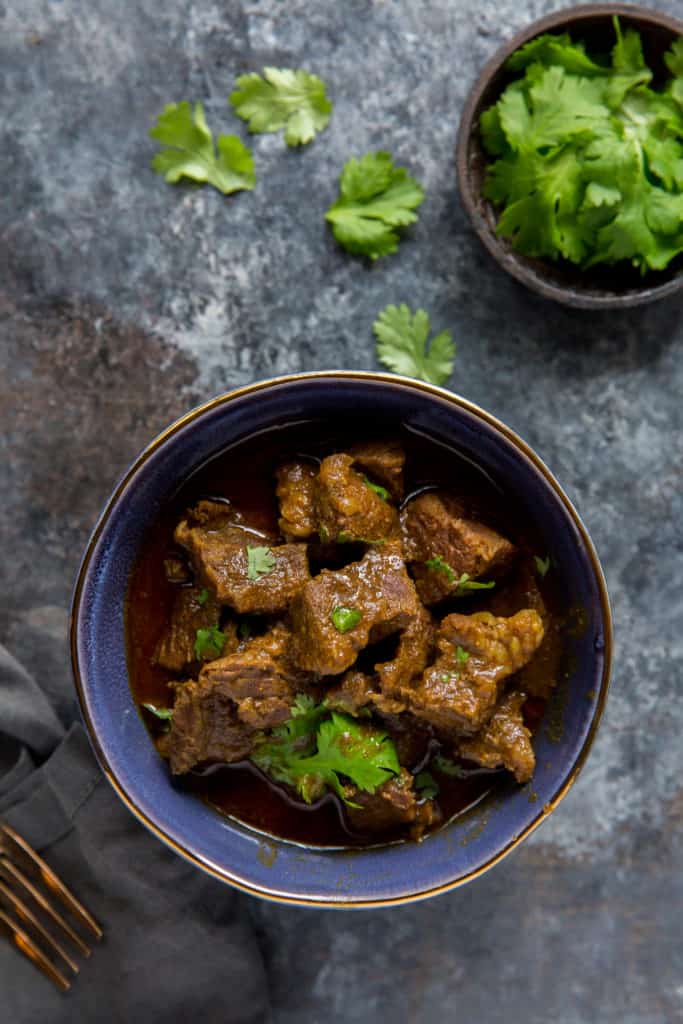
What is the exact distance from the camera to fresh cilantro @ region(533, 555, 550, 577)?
2709 millimetres

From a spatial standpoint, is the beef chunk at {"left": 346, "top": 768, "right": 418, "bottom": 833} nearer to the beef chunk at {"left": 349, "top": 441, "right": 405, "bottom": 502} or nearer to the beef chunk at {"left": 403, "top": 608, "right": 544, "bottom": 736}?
the beef chunk at {"left": 403, "top": 608, "right": 544, "bottom": 736}

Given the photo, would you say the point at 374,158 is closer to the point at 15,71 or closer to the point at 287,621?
the point at 15,71

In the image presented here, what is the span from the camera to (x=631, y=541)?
3229 millimetres

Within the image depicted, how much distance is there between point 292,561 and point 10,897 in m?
1.40

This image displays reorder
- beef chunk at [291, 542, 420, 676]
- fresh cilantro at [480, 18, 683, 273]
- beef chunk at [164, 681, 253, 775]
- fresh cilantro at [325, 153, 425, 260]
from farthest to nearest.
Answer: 1. fresh cilantro at [325, 153, 425, 260]
2. fresh cilantro at [480, 18, 683, 273]
3. beef chunk at [164, 681, 253, 775]
4. beef chunk at [291, 542, 420, 676]

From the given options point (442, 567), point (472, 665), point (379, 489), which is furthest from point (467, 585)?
point (379, 489)

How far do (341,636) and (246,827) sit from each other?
2.36 feet

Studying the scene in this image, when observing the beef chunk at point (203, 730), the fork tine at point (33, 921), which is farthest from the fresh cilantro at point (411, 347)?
the fork tine at point (33, 921)

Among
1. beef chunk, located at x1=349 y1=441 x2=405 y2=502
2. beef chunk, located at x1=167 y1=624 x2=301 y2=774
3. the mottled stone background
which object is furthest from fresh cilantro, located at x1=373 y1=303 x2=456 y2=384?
beef chunk, located at x1=167 y1=624 x2=301 y2=774

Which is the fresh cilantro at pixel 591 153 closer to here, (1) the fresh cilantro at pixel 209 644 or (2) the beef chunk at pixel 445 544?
(2) the beef chunk at pixel 445 544

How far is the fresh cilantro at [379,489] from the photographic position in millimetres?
2643

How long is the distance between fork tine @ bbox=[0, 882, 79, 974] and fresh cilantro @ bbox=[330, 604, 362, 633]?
1.41 metres

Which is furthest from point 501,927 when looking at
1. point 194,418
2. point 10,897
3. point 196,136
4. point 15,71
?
point 15,71

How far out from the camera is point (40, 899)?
306 cm
